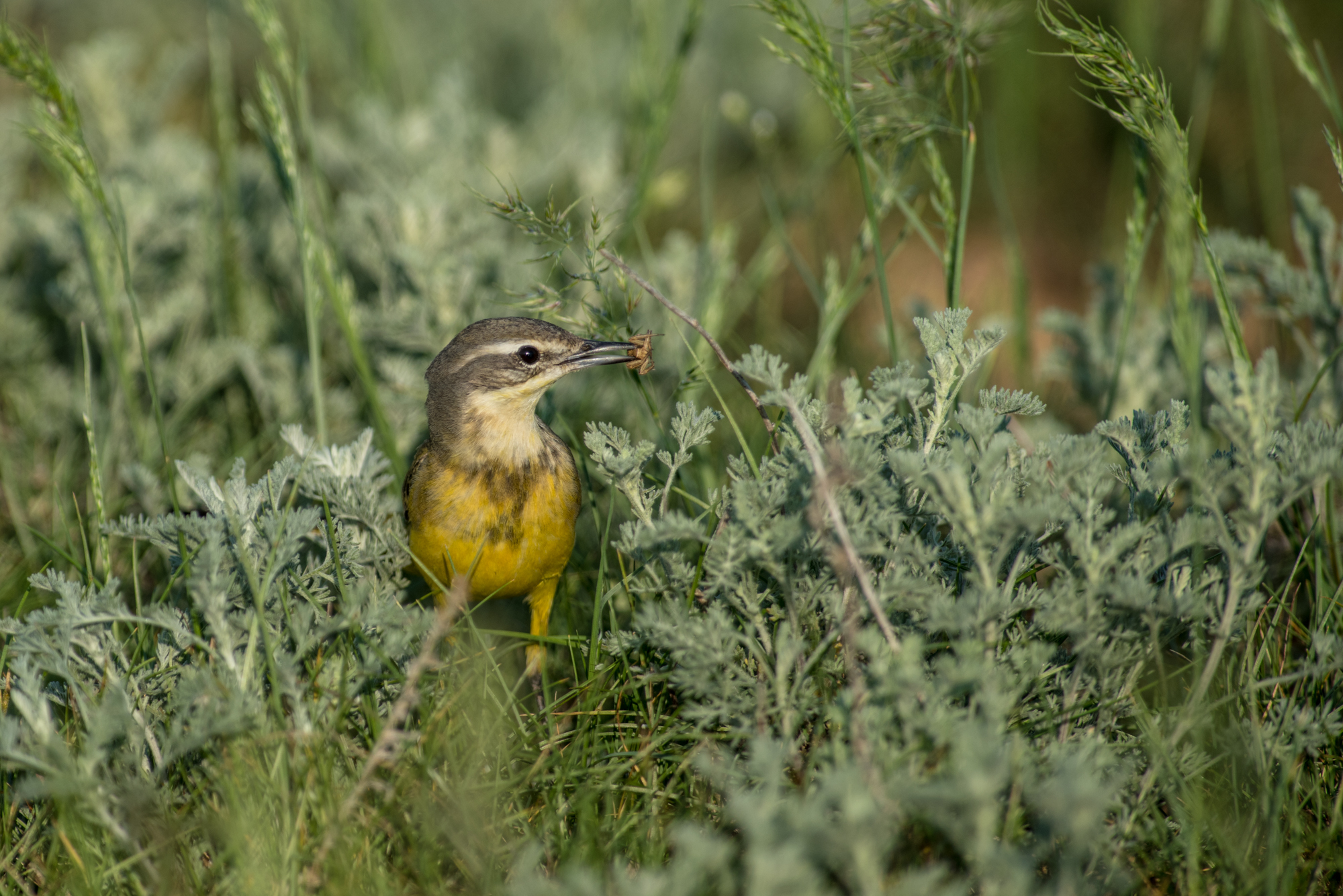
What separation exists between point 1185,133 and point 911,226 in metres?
1.22

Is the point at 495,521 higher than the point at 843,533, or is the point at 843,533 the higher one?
the point at 843,533

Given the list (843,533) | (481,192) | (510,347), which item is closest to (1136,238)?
(843,533)

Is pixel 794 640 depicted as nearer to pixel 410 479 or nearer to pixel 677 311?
pixel 677 311

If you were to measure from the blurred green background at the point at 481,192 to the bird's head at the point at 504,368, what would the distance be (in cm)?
26

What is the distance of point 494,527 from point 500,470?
226 millimetres

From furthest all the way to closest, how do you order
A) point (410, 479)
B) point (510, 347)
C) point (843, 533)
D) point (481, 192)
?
1. point (481, 192)
2. point (410, 479)
3. point (510, 347)
4. point (843, 533)

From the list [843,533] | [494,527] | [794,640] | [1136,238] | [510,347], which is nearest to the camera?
[843,533]

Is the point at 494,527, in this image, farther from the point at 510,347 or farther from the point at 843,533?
the point at 843,533

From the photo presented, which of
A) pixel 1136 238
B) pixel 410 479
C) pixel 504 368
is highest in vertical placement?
pixel 1136 238

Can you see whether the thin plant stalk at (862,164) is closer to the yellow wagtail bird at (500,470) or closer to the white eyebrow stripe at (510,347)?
the yellow wagtail bird at (500,470)

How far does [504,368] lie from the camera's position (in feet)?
12.8

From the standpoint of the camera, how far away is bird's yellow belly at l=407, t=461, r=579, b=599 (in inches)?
146

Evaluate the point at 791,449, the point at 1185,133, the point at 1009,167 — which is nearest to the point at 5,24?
the point at 791,449

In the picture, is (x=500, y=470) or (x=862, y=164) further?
(x=500, y=470)
